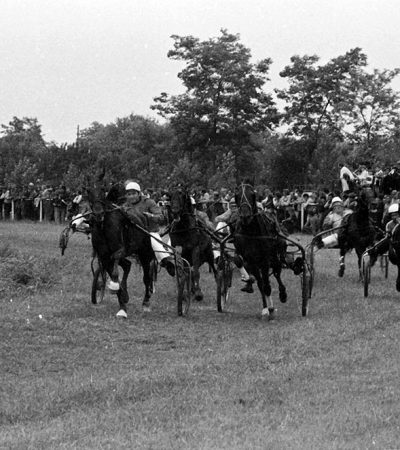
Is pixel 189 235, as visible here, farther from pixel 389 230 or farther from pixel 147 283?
pixel 389 230

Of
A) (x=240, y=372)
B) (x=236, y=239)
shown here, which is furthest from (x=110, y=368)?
(x=236, y=239)

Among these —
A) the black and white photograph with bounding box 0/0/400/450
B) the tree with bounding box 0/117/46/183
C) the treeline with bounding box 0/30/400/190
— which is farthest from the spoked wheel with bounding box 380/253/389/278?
the tree with bounding box 0/117/46/183

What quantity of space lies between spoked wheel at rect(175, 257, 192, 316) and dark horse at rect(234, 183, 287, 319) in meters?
1.01

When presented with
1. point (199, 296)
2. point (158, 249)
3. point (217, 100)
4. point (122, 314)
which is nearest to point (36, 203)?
point (217, 100)

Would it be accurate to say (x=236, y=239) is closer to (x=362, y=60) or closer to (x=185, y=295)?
(x=185, y=295)

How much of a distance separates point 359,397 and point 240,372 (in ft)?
5.38

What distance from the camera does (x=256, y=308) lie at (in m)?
15.8

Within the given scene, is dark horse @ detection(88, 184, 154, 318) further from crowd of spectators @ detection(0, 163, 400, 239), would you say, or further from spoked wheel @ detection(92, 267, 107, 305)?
crowd of spectators @ detection(0, 163, 400, 239)

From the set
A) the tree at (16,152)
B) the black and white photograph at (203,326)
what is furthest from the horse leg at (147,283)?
the tree at (16,152)

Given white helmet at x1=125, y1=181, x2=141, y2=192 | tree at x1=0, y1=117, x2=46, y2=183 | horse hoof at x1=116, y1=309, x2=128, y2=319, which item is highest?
tree at x1=0, y1=117, x2=46, y2=183

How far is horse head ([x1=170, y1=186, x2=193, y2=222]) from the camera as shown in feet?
51.7

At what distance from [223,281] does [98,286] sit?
2045 millimetres

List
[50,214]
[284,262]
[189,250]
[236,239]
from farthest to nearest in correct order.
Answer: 1. [50,214]
2. [189,250]
3. [284,262]
4. [236,239]

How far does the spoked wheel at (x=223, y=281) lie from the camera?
14.9m
